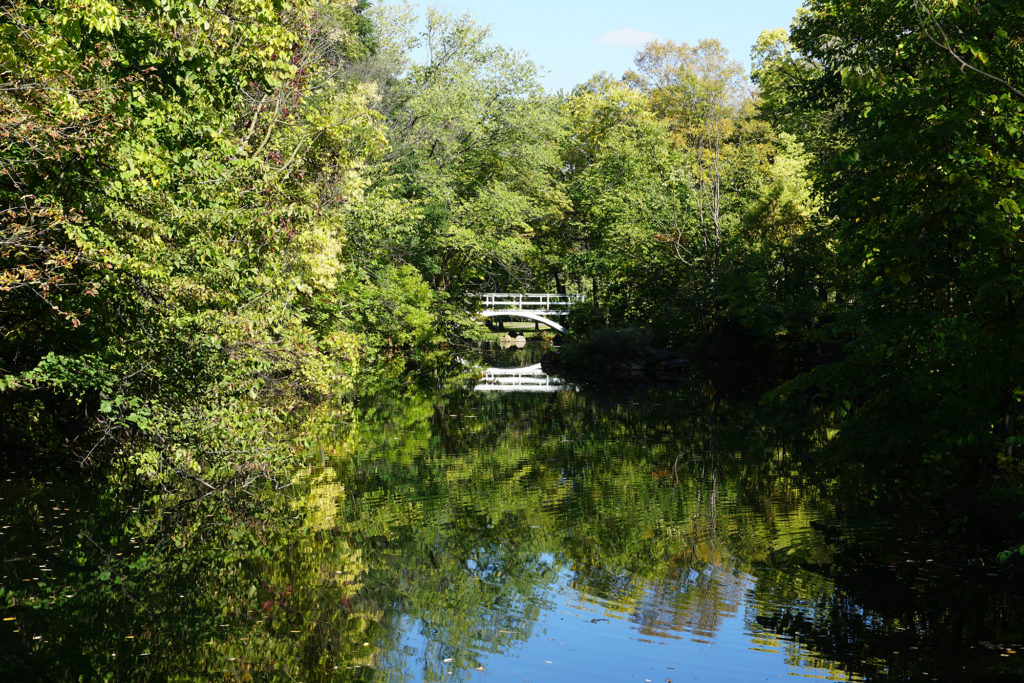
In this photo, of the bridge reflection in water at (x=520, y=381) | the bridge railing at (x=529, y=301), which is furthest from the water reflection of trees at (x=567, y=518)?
the bridge railing at (x=529, y=301)

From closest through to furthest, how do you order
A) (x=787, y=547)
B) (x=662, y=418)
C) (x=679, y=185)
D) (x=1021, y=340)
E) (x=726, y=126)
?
(x=1021, y=340) < (x=787, y=547) < (x=662, y=418) < (x=679, y=185) < (x=726, y=126)

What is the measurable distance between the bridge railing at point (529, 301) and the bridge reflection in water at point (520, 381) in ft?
27.5

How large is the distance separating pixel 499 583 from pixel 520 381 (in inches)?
908

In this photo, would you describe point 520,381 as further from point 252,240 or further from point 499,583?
point 499,583

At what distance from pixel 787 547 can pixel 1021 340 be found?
3330mm

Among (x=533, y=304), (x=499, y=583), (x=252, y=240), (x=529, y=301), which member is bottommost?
(x=499, y=583)

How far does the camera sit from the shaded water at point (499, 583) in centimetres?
777

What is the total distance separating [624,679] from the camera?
24.6 ft

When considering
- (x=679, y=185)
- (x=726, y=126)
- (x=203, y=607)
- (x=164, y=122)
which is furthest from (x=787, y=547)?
(x=726, y=126)

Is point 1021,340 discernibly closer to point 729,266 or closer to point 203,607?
point 203,607

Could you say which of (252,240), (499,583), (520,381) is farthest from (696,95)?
(499,583)

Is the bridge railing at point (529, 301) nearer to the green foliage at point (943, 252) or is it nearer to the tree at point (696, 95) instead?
the tree at point (696, 95)

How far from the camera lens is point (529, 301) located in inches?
1939

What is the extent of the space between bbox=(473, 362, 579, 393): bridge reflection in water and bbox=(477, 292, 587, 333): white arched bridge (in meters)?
7.75
